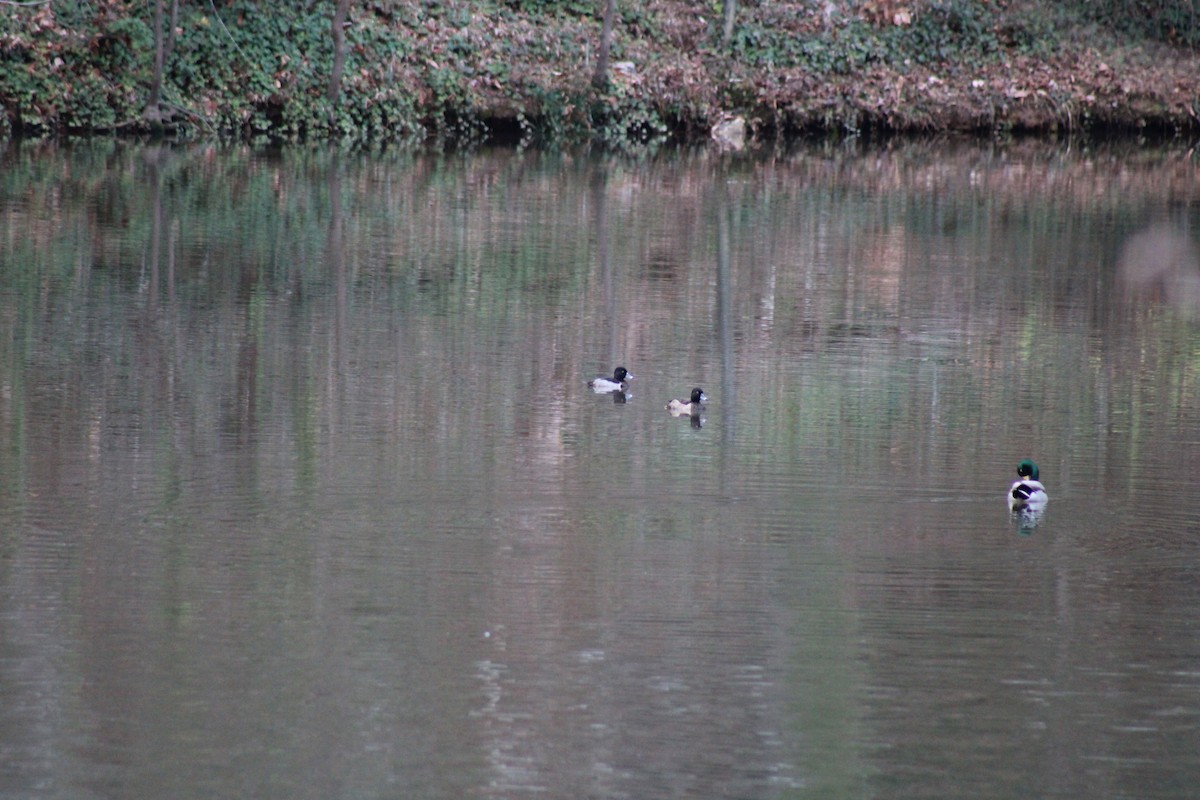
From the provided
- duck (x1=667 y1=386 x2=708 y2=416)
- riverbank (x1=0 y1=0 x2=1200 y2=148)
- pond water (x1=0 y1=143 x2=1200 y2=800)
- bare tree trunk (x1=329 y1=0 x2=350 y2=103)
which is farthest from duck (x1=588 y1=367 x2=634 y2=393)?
bare tree trunk (x1=329 y1=0 x2=350 y2=103)

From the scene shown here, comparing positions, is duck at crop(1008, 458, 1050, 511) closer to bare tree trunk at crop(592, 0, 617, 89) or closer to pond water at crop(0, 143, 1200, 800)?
pond water at crop(0, 143, 1200, 800)

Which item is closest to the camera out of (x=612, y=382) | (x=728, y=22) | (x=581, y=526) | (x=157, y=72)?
(x=581, y=526)

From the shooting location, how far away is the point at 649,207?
24344 millimetres

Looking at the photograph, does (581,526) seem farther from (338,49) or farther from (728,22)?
(728,22)

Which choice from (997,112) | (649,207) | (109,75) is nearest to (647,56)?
(997,112)

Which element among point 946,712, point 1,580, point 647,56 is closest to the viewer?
point 946,712

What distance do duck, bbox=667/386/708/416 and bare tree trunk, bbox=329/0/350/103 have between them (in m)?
22.3

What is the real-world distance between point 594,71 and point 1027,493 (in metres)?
27.7

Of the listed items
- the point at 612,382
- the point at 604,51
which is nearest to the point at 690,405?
the point at 612,382

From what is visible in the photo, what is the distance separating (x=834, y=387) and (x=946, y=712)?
635cm

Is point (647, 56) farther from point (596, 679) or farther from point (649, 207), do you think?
point (596, 679)

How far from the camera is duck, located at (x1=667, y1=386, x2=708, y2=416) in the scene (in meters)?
12.1

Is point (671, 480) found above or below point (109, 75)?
below

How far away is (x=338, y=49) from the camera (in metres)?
33.1
